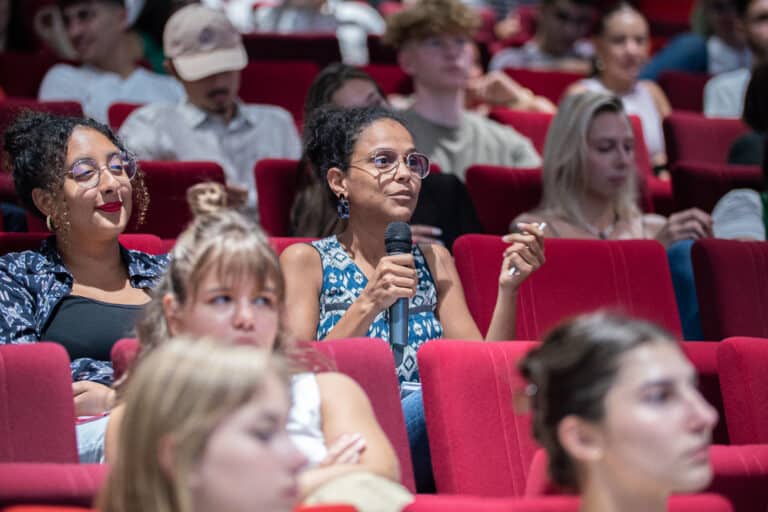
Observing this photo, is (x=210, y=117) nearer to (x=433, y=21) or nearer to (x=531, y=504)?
(x=433, y=21)

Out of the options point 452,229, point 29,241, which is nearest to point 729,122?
point 452,229

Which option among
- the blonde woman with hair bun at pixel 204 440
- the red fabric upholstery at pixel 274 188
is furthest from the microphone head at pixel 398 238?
the red fabric upholstery at pixel 274 188

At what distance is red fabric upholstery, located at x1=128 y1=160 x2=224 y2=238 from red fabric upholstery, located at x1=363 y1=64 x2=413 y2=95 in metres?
1.40

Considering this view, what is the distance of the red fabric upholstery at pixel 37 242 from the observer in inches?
89.3

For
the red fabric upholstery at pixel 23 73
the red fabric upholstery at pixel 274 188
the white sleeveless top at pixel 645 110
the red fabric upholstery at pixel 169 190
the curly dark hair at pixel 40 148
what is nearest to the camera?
the curly dark hair at pixel 40 148

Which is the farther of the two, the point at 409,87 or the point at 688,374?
the point at 409,87

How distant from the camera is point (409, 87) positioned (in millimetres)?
4059

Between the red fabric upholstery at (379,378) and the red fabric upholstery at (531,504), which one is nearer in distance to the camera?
the red fabric upholstery at (531,504)

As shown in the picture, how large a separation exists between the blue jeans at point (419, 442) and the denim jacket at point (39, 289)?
1.41ft

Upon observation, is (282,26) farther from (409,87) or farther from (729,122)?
(729,122)

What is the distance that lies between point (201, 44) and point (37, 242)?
106cm

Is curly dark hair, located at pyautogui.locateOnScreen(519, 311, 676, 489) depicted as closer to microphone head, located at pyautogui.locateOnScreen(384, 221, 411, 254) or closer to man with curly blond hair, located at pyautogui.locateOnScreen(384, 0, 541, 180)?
microphone head, located at pyautogui.locateOnScreen(384, 221, 411, 254)

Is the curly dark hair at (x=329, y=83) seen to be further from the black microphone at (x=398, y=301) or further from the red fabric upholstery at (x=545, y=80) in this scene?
the red fabric upholstery at (x=545, y=80)

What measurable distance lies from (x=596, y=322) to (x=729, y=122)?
245 cm
